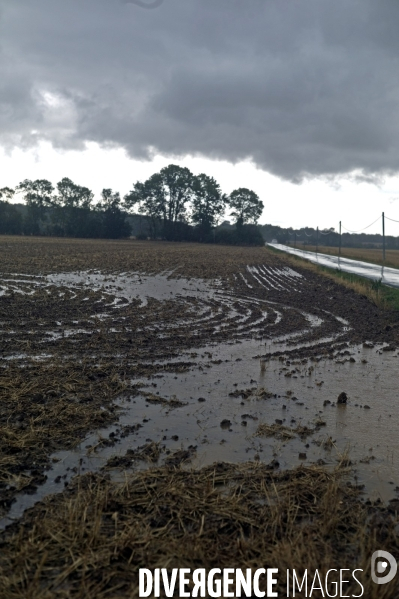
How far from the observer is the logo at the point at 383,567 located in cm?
321

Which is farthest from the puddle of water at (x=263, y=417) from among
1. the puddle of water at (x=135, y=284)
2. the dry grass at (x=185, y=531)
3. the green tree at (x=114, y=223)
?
the green tree at (x=114, y=223)

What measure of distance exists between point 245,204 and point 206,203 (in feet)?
54.2

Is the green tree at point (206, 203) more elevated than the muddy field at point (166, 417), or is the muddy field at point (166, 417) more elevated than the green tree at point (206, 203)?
the green tree at point (206, 203)

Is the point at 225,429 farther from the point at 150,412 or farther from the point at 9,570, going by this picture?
the point at 9,570

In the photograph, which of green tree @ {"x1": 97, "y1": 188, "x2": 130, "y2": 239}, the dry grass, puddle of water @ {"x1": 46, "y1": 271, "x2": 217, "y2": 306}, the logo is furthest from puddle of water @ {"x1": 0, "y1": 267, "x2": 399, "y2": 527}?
green tree @ {"x1": 97, "y1": 188, "x2": 130, "y2": 239}

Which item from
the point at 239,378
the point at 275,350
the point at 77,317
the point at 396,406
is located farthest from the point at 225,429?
the point at 77,317

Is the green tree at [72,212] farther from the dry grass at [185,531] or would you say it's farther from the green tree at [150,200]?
the dry grass at [185,531]

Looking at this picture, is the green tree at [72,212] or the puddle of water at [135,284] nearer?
the puddle of water at [135,284]

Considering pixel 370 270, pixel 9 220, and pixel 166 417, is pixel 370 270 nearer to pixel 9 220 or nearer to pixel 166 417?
pixel 166 417

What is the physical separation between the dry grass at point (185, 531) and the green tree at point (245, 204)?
341 ft

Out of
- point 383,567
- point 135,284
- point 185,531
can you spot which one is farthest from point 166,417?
point 135,284

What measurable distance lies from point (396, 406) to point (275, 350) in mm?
3221

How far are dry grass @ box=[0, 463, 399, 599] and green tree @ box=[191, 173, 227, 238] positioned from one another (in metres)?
84.9

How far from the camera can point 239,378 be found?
7.82 meters
